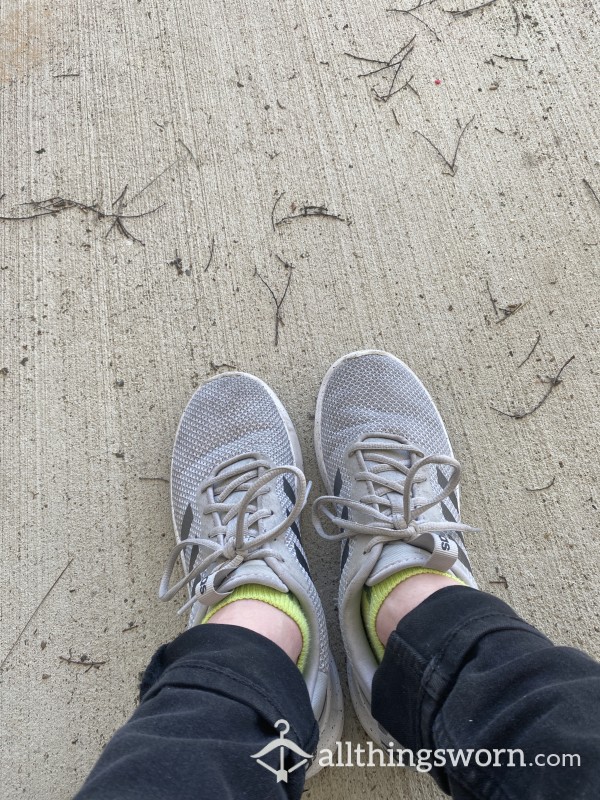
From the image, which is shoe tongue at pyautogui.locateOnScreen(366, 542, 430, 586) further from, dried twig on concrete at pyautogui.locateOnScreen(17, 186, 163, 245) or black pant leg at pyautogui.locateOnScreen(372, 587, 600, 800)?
dried twig on concrete at pyautogui.locateOnScreen(17, 186, 163, 245)

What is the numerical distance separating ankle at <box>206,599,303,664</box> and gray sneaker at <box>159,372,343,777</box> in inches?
1.0

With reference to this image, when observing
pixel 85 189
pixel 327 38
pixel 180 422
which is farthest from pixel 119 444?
pixel 327 38

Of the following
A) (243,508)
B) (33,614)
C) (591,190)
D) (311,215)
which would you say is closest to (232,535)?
(243,508)

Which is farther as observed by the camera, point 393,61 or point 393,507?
point 393,61

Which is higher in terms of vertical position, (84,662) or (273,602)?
(273,602)

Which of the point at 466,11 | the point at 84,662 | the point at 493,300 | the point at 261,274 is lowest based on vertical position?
the point at 84,662

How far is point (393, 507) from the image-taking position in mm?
997

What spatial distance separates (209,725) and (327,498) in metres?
A: 0.43

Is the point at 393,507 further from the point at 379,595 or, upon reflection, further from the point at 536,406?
the point at 536,406

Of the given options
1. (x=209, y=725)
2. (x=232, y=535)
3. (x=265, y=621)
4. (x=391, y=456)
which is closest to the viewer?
(x=209, y=725)

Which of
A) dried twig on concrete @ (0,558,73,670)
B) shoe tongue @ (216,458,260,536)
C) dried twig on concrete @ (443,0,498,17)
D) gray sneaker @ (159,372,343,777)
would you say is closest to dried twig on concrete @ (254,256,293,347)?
gray sneaker @ (159,372,343,777)

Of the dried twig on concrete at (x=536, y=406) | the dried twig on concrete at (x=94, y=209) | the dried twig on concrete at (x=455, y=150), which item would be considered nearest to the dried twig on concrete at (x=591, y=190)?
the dried twig on concrete at (x=455, y=150)

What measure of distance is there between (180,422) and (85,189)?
530mm

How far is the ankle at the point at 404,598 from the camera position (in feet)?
2.77
